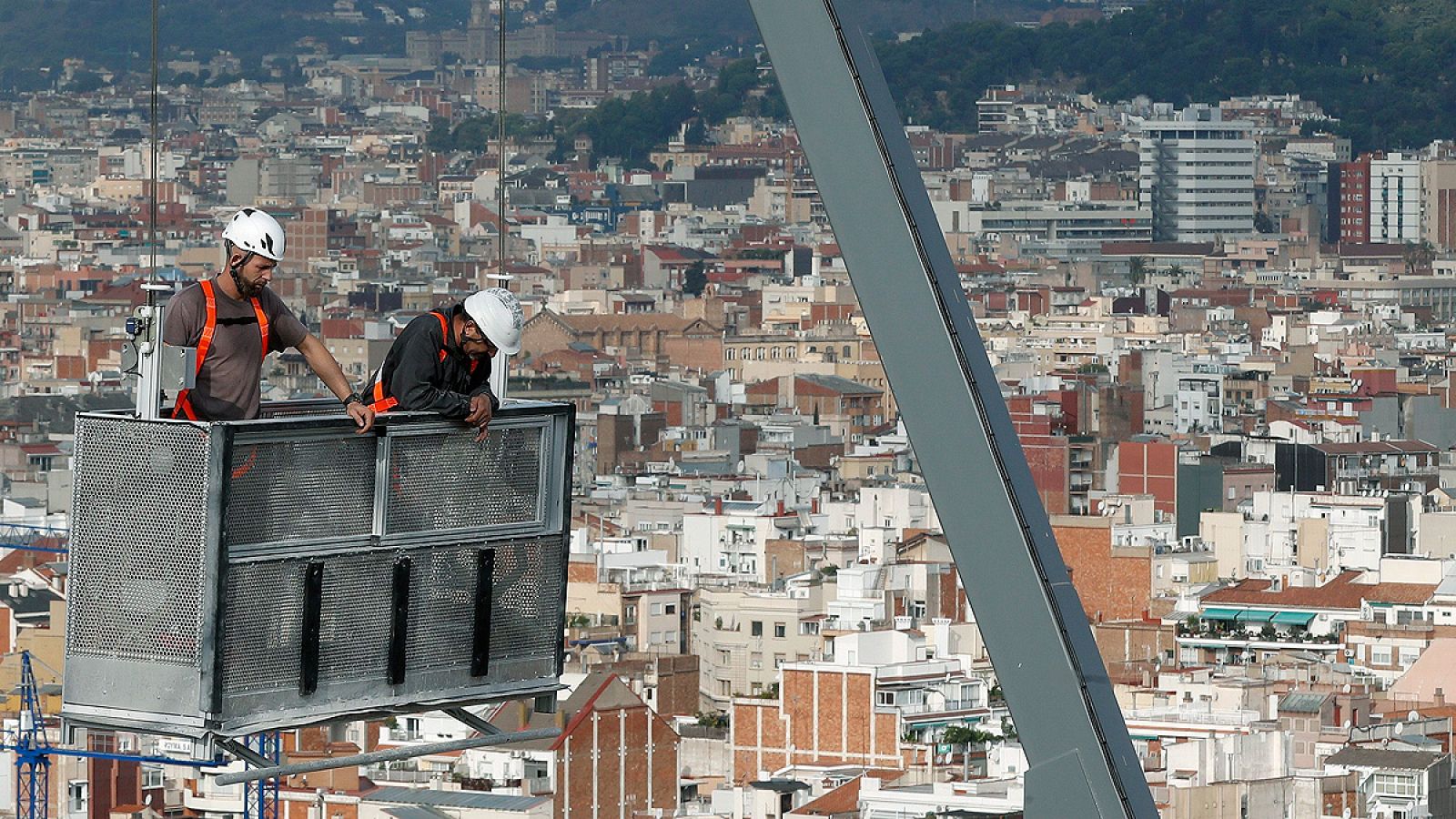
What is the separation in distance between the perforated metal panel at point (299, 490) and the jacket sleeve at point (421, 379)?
0.31 ft

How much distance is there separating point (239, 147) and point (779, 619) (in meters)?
33.7

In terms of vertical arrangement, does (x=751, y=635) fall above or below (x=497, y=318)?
below

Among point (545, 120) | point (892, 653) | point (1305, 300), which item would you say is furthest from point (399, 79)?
point (892, 653)

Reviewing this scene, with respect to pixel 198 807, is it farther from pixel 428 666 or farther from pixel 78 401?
pixel 78 401

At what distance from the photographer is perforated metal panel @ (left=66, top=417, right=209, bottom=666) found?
227 centimetres

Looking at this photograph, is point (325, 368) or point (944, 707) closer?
point (325, 368)

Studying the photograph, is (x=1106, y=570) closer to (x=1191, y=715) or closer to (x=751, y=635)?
(x=751, y=635)

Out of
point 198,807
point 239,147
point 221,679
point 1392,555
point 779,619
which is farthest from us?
point 239,147

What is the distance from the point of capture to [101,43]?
5719 centimetres

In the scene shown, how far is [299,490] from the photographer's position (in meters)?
2.32

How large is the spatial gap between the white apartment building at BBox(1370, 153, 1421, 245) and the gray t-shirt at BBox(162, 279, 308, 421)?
4549 cm

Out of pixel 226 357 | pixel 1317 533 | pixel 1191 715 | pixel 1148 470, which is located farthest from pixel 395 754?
pixel 1148 470

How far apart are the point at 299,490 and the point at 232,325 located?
0.23m

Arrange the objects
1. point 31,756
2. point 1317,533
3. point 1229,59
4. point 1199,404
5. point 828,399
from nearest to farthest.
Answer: point 31,756 → point 1317,533 → point 1199,404 → point 828,399 → point 1229,59
